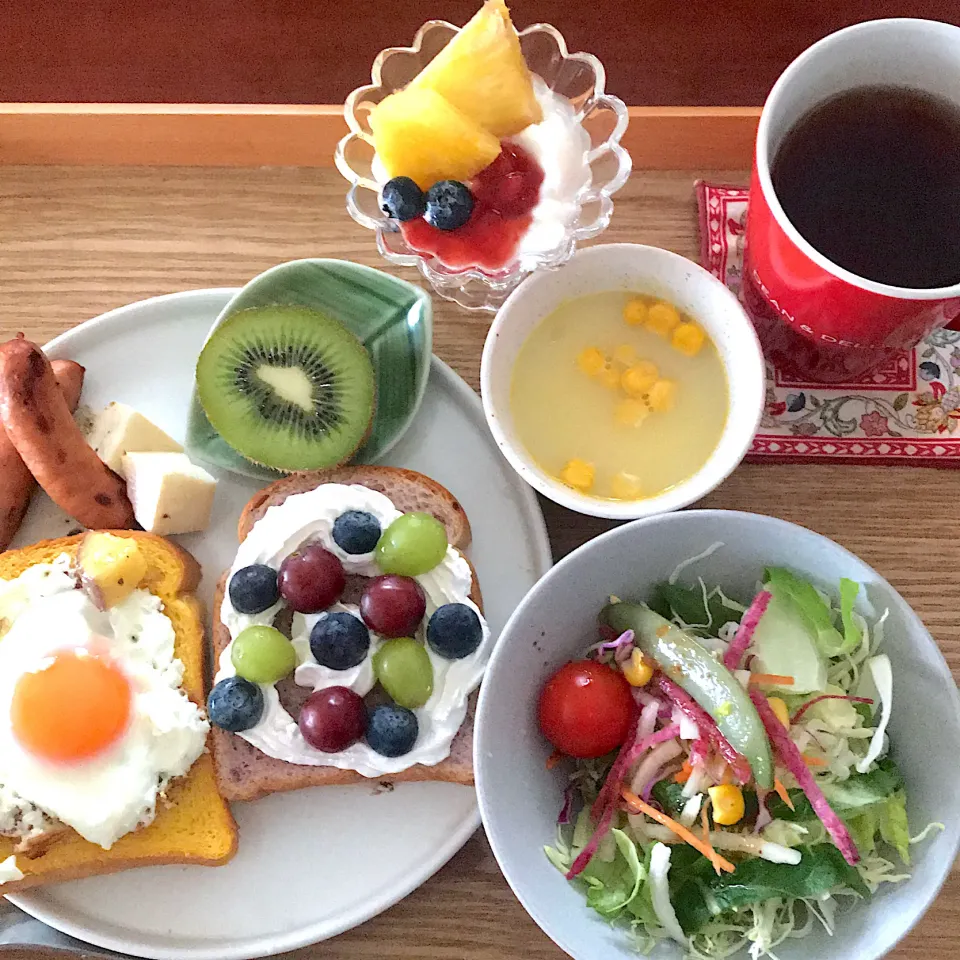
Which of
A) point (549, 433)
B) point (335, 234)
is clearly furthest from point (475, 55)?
point (549, 433)

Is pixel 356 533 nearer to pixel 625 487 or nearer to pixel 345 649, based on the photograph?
pixel 345 649

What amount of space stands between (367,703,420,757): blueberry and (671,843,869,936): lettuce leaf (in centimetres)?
38

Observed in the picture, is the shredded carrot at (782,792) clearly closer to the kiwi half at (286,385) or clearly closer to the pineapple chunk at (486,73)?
the kiwi half at (286,385)

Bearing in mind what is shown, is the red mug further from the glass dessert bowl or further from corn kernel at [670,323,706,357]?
the glass dessert bowl

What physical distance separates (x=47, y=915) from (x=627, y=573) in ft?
3.17

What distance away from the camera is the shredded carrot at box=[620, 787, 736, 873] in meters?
1.13

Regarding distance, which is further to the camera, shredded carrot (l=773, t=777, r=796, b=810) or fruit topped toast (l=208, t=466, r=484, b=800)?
fruit topped toast (l=208, t=466, r=484, b=800)

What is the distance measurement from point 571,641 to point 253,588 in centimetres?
45

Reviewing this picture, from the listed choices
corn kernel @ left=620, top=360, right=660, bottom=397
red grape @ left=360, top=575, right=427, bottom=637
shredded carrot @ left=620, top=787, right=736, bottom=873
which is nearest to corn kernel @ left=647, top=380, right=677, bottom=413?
corn kernel @ left=620, top=360, right=660, bottom=397

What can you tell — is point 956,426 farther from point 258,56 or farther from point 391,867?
point 258,56

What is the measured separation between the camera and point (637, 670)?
1201 millimetres

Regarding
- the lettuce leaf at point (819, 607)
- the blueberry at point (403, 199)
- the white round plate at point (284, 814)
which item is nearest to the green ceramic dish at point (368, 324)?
the white round plate at point (284, 814)

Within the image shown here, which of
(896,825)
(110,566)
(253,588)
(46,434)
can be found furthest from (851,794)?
(46,434)

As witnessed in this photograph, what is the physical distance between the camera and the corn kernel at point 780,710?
46.2 inches
